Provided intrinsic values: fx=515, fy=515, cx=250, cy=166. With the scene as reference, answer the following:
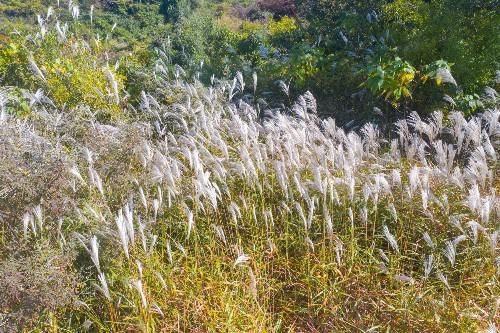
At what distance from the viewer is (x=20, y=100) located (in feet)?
17.7

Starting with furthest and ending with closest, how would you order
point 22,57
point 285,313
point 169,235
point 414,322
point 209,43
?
point 209,43, point 22,57, point 169,235, point 285,313, point 414,322

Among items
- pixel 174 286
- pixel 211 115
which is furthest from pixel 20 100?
pixel 174 286

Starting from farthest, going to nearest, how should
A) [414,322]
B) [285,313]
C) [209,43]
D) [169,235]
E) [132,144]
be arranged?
[209,43] < [132,144] < [169,235] < [285,313] < [414,322]

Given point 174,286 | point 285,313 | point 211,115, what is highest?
point 211,115

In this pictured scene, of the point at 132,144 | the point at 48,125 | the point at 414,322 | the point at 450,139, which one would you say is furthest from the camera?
the point at 450,139

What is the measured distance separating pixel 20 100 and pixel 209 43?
568 centimetres

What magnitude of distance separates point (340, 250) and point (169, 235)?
Result: 1.09 meters

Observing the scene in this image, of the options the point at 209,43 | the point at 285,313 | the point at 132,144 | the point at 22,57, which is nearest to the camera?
the point at 285,313

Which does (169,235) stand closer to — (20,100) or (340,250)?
(340,250)

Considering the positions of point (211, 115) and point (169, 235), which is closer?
point (169, 235)

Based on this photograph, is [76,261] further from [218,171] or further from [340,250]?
[340,250]

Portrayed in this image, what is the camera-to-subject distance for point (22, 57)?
656cm

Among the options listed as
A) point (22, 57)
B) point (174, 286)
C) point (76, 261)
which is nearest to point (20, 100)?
point (22, 57)

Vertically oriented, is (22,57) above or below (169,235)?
above
